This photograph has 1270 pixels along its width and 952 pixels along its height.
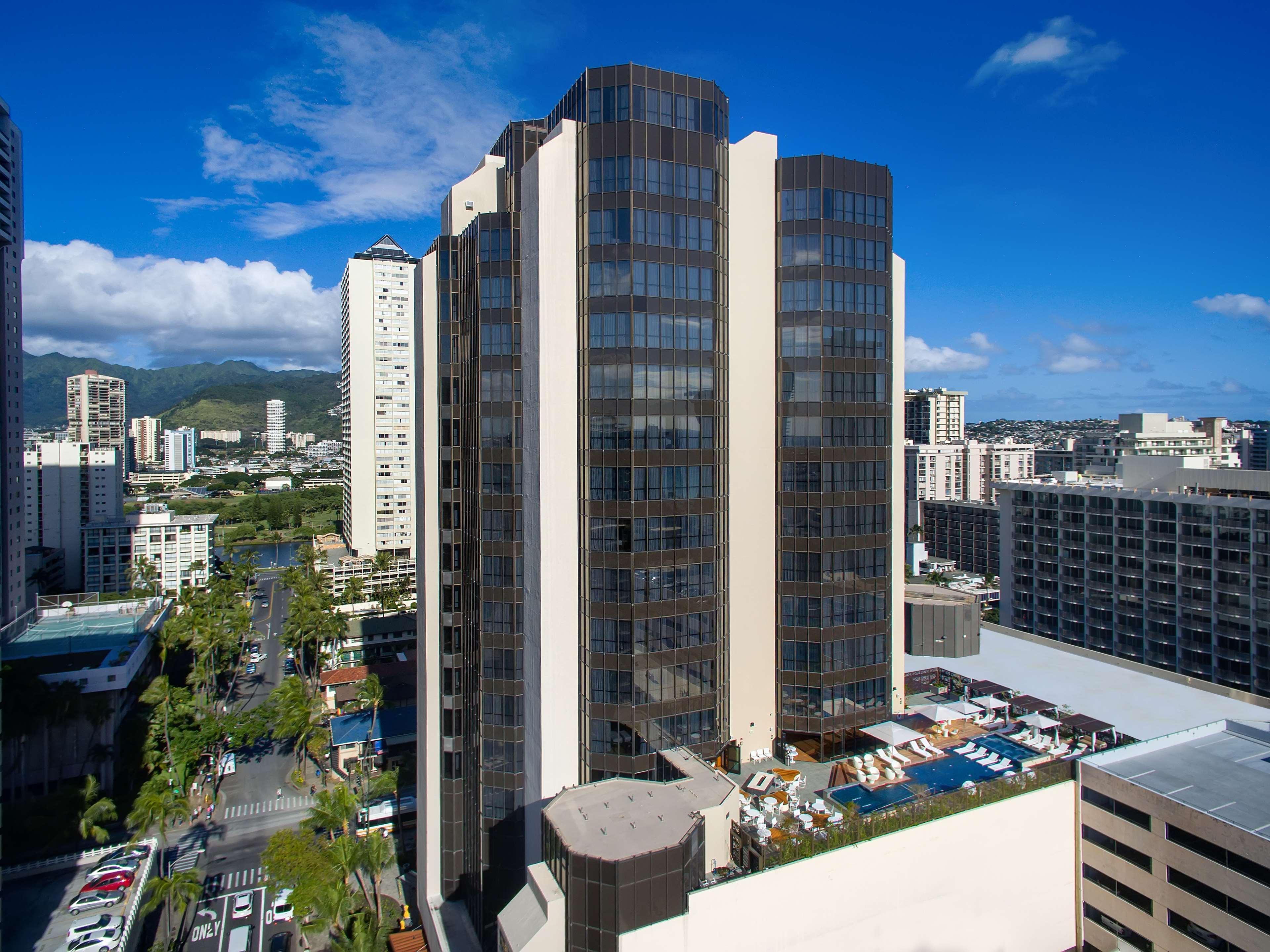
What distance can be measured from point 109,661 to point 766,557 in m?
60.6

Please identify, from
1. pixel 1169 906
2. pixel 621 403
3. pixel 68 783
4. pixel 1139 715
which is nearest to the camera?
pixel 1169 906

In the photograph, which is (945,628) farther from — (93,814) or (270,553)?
(270,553)

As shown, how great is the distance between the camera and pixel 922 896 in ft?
75.3

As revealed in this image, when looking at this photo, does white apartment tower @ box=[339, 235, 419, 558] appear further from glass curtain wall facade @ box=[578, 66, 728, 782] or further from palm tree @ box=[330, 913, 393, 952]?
glass curtain wall facade @ box=[578, 66, 728, 782]

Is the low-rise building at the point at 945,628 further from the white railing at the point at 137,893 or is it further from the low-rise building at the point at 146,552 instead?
the low-rise building at the point at 146,552

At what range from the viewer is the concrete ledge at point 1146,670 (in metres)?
36.3

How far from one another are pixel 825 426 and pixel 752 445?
342 centimetres

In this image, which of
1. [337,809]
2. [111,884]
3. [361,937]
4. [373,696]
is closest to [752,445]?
[361,937]

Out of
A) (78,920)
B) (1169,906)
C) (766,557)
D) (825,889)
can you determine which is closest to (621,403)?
(766,557)

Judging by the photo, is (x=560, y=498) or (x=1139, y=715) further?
(x=1139, y=715)

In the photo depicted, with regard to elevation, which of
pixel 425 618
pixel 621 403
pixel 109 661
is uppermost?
pixel 621 403

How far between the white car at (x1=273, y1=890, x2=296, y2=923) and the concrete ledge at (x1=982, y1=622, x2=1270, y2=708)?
49285mm

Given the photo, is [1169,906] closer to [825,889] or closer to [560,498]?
[825,889]

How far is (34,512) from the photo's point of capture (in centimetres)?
11181
